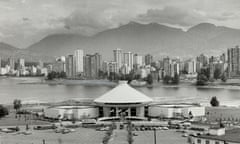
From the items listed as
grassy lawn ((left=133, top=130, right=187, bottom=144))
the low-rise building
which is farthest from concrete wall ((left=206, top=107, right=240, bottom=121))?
the low-rise building

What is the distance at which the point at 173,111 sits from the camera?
16.5 m

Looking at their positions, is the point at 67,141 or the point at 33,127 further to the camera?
the point at 33,127

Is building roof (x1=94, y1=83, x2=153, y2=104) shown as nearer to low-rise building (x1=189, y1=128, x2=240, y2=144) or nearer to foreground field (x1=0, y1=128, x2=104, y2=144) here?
foreground field (x1=0, y1=128, x2=104, y2=144)

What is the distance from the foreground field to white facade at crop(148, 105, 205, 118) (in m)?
3.74

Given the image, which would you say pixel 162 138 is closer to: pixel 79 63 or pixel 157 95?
pixel 157 95

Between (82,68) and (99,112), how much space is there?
69637mm

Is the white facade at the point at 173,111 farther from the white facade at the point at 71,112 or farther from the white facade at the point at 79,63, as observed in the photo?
the white facade at the point at 79,63

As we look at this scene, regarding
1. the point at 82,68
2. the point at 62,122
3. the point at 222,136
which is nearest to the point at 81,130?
the point at 62,122

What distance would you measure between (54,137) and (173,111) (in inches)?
215

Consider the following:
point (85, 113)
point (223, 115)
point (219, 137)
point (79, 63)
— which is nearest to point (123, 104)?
point (85, 113)

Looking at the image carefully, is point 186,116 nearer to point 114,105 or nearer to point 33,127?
point 114,105

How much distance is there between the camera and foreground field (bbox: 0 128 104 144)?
12000 millimetres

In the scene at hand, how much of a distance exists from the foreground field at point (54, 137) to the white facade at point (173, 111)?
3.74 m

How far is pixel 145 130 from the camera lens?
45.2ft
